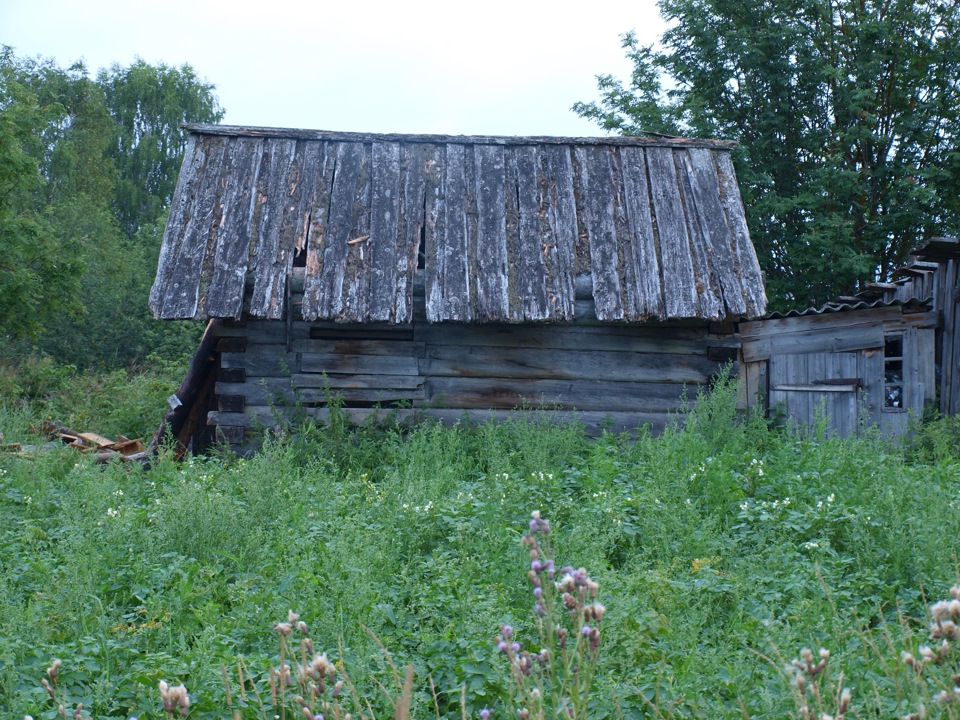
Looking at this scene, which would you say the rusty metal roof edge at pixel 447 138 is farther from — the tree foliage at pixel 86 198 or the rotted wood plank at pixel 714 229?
the tree foliage at pixel 86 198

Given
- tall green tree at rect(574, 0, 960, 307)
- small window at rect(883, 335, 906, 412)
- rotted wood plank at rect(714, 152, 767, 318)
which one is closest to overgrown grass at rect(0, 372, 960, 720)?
rotted wood plank at rect(714, 152, 767, 318)

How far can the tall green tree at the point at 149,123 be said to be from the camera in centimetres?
3584

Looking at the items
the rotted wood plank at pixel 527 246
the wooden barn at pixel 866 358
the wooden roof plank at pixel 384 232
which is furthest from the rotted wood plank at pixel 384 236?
the wooden barn at pixel 866 358

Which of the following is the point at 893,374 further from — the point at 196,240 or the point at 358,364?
the point at 196,240

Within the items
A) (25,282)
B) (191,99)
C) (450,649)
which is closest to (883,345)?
(450,649)

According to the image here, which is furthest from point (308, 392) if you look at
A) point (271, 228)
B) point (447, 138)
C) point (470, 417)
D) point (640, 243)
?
point (640, 243)

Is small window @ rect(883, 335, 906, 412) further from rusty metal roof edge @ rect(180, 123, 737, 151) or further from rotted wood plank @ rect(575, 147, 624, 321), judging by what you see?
rusty metal roof edge @ rect(180, 123, 737, 151)

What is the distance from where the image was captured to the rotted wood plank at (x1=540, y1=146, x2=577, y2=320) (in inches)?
371

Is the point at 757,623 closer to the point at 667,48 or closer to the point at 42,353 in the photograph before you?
the point at 667,48

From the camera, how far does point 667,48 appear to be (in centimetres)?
2092

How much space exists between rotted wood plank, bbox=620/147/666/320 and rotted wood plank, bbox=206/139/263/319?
4.32 metres

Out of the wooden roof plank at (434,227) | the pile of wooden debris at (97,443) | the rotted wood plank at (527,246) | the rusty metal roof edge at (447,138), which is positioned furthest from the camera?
the rusty metal roof edge at (447,138)

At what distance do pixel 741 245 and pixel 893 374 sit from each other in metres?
2.35

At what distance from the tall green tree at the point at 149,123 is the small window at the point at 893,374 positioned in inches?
1258
